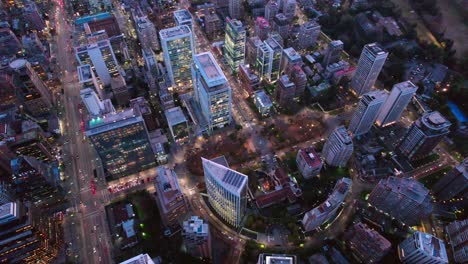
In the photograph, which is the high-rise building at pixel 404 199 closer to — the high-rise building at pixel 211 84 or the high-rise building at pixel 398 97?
the high-rise building at pixel 398 97

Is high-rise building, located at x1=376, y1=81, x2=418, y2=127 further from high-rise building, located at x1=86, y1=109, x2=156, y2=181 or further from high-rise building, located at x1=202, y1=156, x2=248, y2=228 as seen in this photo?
high-rise building, located at x1=86, y1=109, x2=156, y2=181

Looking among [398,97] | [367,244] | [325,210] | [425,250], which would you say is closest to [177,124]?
[325,210]

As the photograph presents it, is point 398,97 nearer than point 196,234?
No

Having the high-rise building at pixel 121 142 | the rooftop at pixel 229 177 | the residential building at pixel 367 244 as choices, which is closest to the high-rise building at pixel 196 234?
the rooftop at pixel 229 177

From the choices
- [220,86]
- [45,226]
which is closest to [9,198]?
[45,226]

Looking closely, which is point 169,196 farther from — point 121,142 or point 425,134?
point 425,134

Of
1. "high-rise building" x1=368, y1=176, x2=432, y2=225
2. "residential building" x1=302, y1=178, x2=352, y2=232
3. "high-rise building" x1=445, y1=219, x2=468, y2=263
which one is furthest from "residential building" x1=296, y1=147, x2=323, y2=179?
"high-rise building" x1=445, y1=219, x2=468, y2=263
